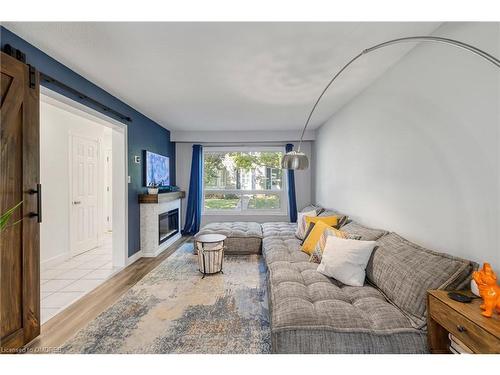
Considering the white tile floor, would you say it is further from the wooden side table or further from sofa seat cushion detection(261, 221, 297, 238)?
the wooden side table

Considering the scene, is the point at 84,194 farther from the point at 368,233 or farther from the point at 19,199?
the point at 368,233

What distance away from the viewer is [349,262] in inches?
83.2

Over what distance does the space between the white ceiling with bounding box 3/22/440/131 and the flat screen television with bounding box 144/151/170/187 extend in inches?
41.0

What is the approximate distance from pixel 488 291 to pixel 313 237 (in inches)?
69.3

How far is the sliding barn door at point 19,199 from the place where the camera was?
173 centimetres

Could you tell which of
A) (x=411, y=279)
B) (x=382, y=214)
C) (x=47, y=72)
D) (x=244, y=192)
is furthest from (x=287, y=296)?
(x=244, y=192)

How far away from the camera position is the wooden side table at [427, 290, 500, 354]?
108 centimetres

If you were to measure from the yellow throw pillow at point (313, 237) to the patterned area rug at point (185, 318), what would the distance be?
2.15 feet

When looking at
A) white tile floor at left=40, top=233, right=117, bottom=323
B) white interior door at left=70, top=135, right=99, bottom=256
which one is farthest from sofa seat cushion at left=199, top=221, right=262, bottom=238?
white interior door at left=70, top=135, right=99, bottom=256

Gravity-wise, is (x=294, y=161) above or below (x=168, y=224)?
above

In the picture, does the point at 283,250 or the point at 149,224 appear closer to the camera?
the point at 283,250

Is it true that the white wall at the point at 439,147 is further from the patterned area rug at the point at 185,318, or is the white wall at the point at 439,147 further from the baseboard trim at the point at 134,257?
the baseboard trim at the point at 134,257

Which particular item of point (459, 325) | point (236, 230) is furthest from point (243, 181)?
point (459, 325)

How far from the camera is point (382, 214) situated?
2652 millimetres
